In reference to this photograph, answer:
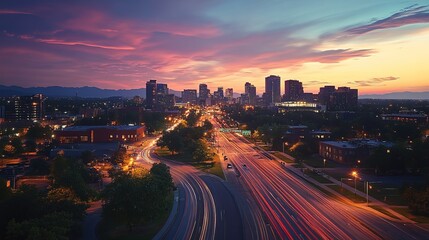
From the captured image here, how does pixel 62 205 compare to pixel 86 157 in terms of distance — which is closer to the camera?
pixel 62 205

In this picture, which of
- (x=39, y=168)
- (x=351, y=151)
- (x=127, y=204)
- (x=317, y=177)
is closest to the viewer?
(x=127, y=204)

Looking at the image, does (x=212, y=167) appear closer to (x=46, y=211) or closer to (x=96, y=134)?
(x=46, y=211)

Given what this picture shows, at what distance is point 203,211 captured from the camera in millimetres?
34719

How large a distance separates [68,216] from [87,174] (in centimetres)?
2096

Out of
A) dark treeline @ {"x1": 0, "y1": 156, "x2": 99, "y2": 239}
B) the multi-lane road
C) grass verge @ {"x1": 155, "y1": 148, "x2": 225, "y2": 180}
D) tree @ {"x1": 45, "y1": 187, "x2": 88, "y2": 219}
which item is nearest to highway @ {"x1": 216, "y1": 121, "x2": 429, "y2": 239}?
the multi-lane road

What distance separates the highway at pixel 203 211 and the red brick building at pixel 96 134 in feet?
147

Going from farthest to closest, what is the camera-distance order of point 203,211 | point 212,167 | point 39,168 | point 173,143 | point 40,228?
point 173,143 < point 212,167 < point 39,168 < point 203,211 < point 40,228

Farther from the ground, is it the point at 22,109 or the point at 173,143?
the point at 22,109

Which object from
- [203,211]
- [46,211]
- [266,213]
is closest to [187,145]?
[203,211]

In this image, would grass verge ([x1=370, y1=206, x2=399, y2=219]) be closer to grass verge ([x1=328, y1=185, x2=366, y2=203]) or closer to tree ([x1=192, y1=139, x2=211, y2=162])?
grass verge ([x1=328, y1=185, x2=366, y2=203])

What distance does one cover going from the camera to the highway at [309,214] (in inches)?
1128

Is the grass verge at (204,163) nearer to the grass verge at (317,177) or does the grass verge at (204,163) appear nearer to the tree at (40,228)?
the grass verge at (317,177)

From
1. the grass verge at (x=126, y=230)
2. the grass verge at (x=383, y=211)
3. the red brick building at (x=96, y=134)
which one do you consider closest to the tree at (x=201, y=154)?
the grass verge at (x=126, y=230)

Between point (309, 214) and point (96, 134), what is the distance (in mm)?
69273
